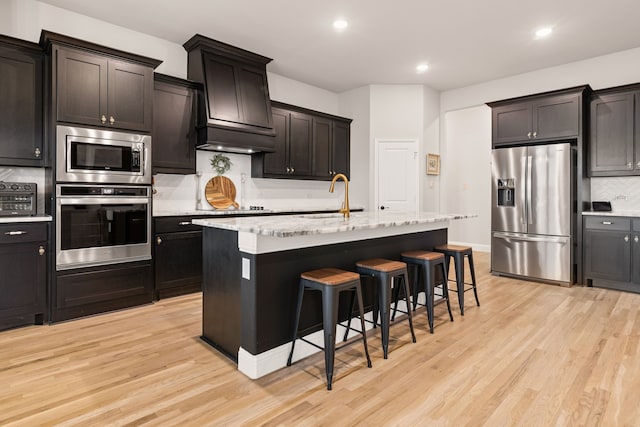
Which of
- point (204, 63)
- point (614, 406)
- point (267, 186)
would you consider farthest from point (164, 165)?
point (614, 406)

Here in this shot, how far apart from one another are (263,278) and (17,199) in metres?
2.43

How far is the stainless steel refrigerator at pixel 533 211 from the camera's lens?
15.3 feet

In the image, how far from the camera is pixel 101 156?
3445 mm

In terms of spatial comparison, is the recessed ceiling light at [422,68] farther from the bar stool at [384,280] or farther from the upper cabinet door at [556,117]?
the bar stool at [384,280]

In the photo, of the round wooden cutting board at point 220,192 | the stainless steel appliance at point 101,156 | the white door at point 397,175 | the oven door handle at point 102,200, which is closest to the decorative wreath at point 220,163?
the round wooden cutting board at point 220,192

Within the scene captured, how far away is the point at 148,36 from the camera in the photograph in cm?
435

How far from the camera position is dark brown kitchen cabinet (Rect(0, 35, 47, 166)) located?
3158 millimetres

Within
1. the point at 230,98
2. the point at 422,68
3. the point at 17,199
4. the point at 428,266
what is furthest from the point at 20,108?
the point at 422,68

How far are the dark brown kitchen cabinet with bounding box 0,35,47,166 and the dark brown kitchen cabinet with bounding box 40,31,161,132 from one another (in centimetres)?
21

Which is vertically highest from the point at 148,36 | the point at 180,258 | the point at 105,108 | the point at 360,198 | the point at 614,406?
the point at 148,36

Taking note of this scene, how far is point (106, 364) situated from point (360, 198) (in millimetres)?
4742

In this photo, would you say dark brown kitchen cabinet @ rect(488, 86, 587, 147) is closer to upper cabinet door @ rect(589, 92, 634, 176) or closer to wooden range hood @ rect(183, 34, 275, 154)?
upper cabinet door @ rect(589, 92, 634, 176)

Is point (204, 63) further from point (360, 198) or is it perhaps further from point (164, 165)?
point (360, 198)

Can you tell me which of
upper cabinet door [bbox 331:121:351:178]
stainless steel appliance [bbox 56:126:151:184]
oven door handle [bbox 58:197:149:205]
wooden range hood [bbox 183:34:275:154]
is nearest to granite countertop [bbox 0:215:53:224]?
oven door handle [bbox 58:197:149:205]
